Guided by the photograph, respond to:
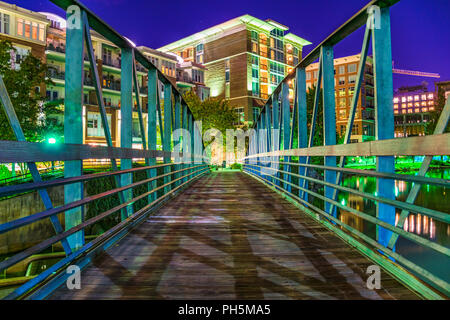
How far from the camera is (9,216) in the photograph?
10727mm

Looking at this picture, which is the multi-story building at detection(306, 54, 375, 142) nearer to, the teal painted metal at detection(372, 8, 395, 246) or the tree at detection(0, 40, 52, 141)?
the tree at detection(0, 40, 52, 141)

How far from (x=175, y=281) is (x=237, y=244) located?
1.17 m

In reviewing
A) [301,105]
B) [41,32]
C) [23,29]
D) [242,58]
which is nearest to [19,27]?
[23,29]

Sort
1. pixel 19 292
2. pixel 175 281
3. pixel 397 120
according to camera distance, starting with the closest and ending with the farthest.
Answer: pixel 19 292 < pixel 175 281 < pixel 397 120

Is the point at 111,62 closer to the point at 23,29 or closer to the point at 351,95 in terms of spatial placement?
the point at 23,29

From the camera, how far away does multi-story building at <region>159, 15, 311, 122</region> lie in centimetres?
4456

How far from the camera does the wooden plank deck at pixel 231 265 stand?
89.8 inches

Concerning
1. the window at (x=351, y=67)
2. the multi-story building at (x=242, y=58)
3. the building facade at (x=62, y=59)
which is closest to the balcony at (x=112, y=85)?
the building facade at (x=62, y=59)

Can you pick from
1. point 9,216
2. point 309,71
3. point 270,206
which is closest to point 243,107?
point 309,71

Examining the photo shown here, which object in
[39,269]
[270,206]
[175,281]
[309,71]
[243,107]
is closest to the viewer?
[175,281]

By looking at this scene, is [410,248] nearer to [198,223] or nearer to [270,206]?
[270,206]

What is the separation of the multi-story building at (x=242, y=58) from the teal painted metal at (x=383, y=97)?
1641 inches

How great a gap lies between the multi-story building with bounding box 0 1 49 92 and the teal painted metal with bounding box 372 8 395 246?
26.6m

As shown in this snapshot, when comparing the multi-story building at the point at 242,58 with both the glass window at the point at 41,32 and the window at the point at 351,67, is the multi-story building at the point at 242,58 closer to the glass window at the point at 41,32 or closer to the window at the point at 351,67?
the window at the point at 351,67
